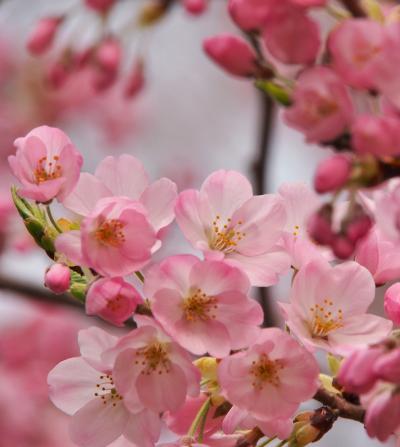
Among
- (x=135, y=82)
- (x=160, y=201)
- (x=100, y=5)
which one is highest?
(x=160, y=201)

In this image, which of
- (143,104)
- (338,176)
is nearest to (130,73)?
(338,176)

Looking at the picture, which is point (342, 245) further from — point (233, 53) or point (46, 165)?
point (46, 165)

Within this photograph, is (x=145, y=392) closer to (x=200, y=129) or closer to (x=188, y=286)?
(x=188, y=286)

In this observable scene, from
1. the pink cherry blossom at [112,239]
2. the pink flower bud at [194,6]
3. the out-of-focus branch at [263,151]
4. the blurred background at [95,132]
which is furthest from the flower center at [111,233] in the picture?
the pink flower bud at [194,6]

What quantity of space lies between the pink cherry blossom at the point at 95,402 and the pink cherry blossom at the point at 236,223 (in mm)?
137

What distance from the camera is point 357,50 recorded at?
28.8 inches

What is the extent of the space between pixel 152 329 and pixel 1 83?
3665 millimetres

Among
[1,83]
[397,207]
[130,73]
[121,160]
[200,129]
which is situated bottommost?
[200,129]

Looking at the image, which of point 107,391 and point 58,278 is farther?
point 107,391

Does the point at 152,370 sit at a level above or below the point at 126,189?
below

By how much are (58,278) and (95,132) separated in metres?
3.82

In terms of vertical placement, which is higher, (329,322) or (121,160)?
(121,160)

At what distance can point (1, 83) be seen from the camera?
4391 mm

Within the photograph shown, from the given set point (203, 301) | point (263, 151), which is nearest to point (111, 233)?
point (203, 301)
